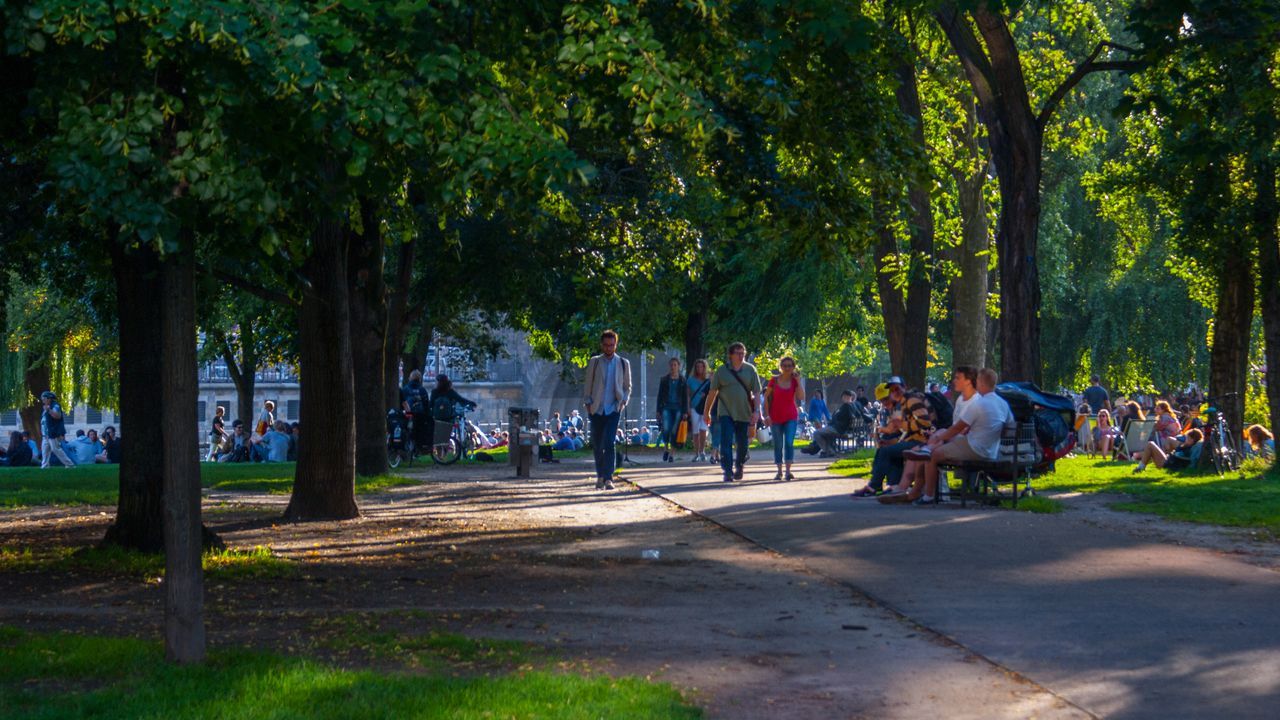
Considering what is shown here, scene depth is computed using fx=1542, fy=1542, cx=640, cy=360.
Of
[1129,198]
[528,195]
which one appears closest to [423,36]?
[528,195]

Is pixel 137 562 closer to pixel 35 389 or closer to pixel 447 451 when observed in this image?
pixel 447 451

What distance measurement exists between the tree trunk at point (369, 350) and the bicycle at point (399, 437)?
584 cm

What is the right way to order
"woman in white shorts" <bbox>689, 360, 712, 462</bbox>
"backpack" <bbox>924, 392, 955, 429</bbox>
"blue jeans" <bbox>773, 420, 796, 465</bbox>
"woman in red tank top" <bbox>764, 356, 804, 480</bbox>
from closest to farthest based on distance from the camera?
"backpack" <bbox>924, 392, 955, 429</bbox> → "woman in red tank top" <bbox>764, 356, 804, 480</bbox> → "blue jeans" <bbox>773, 420, 796, 465</bbox> → "woman in white shorts" <bbox>689, 360, 712, 462</bbox>

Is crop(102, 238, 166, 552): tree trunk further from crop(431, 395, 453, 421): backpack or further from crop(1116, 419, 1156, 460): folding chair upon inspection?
crop(1116, 419, 1156, 460): folding chair

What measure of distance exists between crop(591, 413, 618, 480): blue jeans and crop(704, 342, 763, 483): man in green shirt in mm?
1810

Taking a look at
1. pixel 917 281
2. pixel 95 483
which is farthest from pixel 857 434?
pixel 95 483

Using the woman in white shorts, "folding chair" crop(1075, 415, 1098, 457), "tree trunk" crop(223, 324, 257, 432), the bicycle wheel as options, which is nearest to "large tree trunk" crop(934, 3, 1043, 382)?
the woman in white shorts

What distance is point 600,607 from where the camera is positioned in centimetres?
855

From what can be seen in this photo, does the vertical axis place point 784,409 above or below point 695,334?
below

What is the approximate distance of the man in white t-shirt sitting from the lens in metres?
14.9

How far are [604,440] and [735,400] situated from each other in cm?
245

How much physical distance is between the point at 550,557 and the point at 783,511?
4362 mm

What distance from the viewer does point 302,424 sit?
1431 centimetres

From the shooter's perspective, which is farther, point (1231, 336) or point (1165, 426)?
point (1165, 426)
